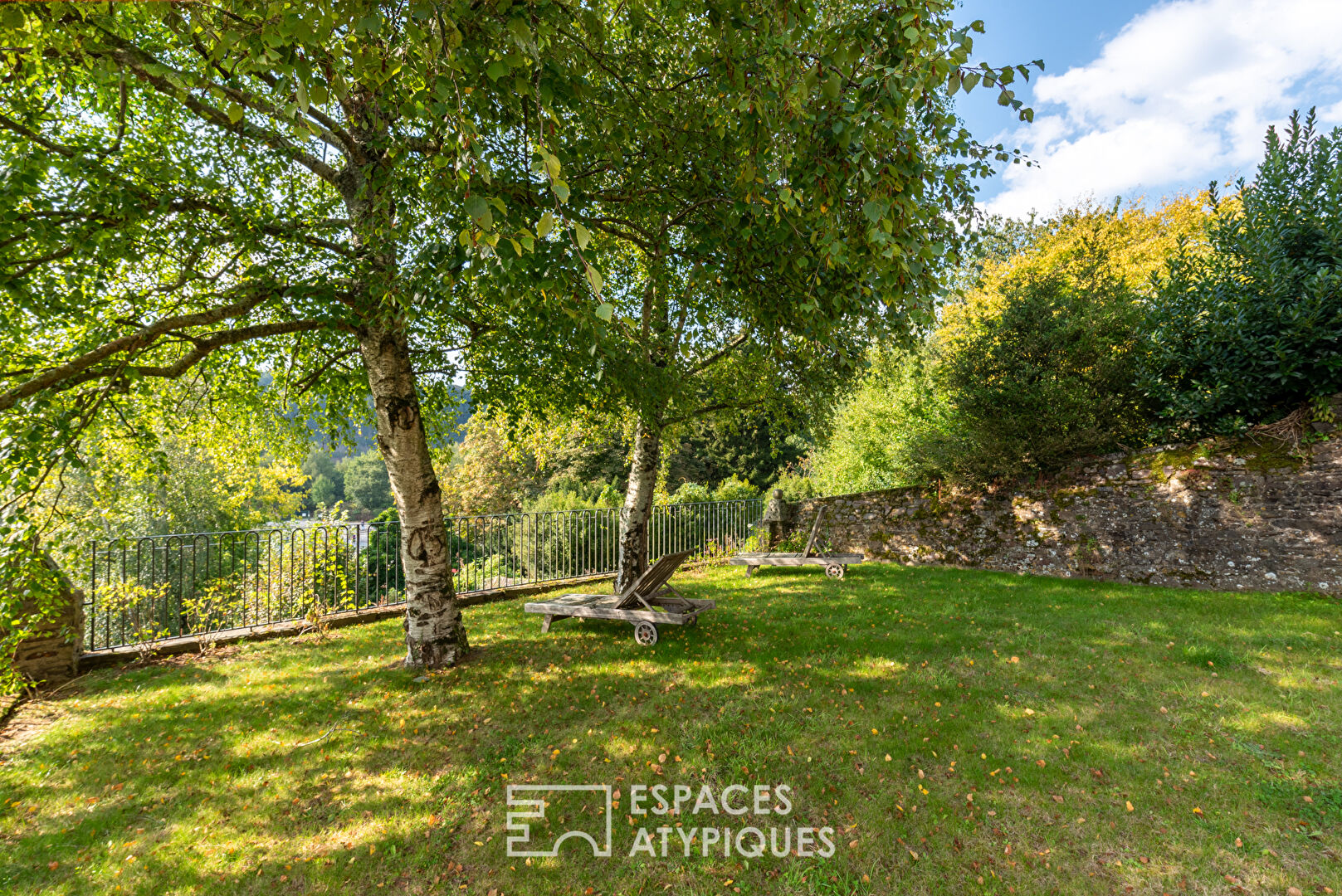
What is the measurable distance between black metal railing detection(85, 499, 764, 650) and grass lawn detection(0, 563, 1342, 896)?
44.1 inches

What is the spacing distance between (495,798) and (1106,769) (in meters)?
4.10

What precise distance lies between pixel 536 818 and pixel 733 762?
1352 mm

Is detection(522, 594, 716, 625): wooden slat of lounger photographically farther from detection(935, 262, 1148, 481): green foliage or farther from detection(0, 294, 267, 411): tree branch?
detection(935, 262, 1148, 481): green foliage

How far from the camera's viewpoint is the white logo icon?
3.10 meters

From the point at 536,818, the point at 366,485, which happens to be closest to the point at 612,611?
the point at 536,818

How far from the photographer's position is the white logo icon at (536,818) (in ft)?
10.2

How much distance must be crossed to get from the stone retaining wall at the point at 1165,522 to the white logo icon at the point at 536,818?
32.1 ft

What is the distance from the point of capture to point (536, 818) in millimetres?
3344

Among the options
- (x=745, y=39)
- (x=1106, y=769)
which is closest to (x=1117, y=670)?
(x=1106, y=769)

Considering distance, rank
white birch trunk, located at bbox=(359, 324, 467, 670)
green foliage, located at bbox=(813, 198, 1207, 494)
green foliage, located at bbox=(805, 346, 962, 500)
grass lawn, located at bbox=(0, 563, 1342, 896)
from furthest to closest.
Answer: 1. green foliage, located at bbox=(805, 346, 962, 500)
2. green foliage, located at bbox=(813, 198, 1207, 494)
3. white birch trunk, located at bbox=(359, 324, 467, 670)
4. grass lawn, located at bbox=(0, 563, 1342, 896)

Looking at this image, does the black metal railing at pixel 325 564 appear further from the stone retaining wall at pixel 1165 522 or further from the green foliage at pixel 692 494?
the stone retaining wall at pixel 1165 522

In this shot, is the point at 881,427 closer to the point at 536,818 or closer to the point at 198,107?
the point at 536,818

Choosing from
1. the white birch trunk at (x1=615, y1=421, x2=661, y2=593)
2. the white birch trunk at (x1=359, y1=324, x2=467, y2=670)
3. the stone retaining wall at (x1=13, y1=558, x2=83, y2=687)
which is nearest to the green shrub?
the white birch trunk at (x1=615, y1=421, x2=661, y2=593)

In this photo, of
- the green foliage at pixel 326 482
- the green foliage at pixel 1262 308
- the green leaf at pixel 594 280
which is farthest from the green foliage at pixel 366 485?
the green leaf at pixel 594 280
